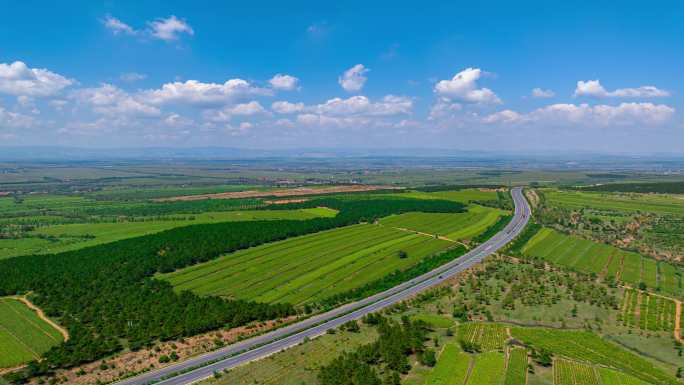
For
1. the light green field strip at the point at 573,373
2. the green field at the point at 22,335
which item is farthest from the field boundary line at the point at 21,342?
the light green field strip at the point at 573,373

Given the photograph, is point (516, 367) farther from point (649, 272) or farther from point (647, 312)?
point (649, 272)

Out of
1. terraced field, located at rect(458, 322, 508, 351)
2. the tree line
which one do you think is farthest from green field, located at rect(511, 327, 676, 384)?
the tree line

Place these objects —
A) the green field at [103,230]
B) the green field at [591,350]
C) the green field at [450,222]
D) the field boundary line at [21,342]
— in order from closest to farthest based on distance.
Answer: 1. the green field at [591,350]
2. the field boundary line at [21,342]
3. the green field at [103,230]
4. the green field at [450,222]

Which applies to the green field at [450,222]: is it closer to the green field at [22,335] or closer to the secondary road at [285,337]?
the secondary road at [285,337]

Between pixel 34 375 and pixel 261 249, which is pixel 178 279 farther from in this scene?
pixel 34 375

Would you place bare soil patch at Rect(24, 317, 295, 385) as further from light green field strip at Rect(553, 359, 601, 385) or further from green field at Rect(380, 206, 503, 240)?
green field at Rect(380, 206, 503, 240)

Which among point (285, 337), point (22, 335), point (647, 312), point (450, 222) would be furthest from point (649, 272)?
point (22, 335)
